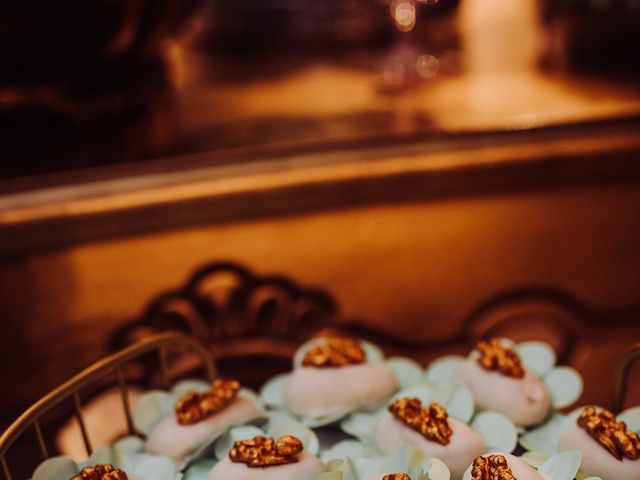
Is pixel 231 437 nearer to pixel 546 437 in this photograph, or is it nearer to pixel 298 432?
pixel 298 432

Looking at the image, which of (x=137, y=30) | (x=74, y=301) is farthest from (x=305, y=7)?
(x=74, y=301)

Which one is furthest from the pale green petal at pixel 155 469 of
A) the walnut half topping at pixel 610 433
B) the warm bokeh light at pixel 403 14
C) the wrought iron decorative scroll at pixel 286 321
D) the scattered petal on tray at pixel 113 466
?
the warm bokeh light at pixel 403 14

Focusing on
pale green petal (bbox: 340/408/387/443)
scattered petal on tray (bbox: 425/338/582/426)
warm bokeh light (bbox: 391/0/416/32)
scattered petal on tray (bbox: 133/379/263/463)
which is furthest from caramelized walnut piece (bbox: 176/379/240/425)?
warm bokeh light (bbox: 391/0/416/32)

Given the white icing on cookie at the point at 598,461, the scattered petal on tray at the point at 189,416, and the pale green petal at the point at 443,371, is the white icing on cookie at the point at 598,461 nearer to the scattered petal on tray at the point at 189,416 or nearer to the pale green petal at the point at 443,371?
the pale green petal at the point at 443,371

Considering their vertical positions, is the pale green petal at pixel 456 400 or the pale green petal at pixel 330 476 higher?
the pale green petal at pixel 330 476

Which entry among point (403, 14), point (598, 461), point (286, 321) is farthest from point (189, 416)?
point (403, 14)

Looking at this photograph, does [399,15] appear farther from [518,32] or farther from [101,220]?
[101,220]
